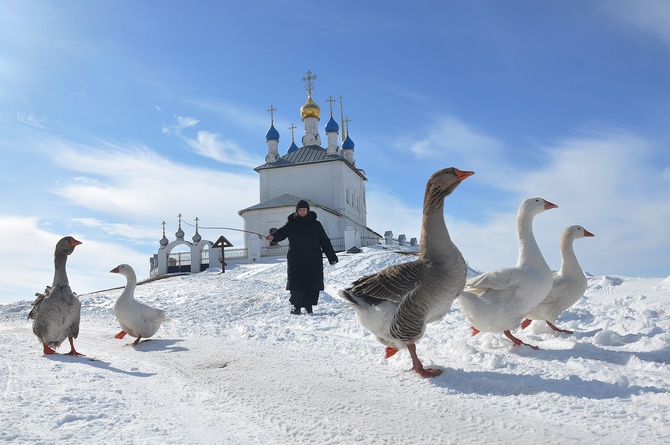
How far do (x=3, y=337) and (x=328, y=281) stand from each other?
9493 mm

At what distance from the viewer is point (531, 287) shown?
5164 mm

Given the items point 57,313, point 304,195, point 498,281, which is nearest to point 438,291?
point 498,281

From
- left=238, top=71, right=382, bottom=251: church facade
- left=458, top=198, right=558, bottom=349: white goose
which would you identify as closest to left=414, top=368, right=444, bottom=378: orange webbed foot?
left=458, top=198, right=558, bottom=349: white goose

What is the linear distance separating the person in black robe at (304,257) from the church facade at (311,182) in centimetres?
2686

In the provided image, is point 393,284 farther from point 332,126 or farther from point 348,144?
point 348,144

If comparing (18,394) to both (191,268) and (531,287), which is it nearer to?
(531,287)

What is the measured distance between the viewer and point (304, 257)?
379 inches

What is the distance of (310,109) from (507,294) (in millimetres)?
39891

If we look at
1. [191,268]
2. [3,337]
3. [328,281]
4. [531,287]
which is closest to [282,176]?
[191,268]

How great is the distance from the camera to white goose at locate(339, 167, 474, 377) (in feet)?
14.3

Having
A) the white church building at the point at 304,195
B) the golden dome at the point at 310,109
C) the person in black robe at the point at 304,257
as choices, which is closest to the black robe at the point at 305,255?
the person in black robe at the point at 304,257

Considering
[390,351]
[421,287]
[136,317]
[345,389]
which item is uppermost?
[421,287]

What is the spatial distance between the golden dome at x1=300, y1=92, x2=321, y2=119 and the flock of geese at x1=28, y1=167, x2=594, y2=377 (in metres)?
37.9

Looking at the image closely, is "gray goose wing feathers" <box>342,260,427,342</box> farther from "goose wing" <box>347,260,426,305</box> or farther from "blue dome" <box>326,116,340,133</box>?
"blue dome" <box>326,116,340,133</box>
